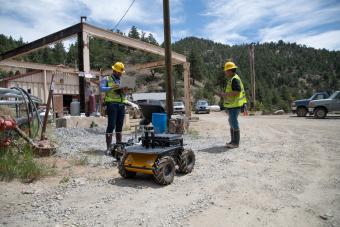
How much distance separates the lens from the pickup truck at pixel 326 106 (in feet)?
64.2

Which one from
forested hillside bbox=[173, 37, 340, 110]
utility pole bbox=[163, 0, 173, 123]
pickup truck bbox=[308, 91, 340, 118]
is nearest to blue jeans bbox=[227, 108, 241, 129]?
utility pole bbox=[163, 0, 173, 123]

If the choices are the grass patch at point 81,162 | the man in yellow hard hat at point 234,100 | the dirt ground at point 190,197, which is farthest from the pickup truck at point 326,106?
the grass patch at point 81,162

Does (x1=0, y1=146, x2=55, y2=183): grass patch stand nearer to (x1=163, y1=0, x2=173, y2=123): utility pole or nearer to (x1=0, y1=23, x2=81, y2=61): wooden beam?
(x1=163, y1=0, x2=173, y2=123): utility pole

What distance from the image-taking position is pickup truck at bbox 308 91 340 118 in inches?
770

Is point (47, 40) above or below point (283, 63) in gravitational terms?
below

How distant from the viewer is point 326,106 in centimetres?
1972

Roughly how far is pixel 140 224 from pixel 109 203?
73cm

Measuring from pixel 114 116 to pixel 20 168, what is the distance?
2388 mm

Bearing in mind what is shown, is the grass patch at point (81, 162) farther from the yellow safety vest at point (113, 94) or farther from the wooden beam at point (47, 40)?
the wooden beam at point (47, 40)

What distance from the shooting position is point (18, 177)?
4562 millimetres

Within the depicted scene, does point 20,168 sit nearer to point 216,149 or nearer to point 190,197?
point 190,197

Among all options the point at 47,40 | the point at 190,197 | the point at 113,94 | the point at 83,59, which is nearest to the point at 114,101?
the point at 113,94

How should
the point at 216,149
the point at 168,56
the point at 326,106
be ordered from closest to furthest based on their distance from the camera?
the point at 216,149 < the point at 168,56 < the point at 326,106

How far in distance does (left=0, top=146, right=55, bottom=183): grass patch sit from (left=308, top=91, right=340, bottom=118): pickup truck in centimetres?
1862
